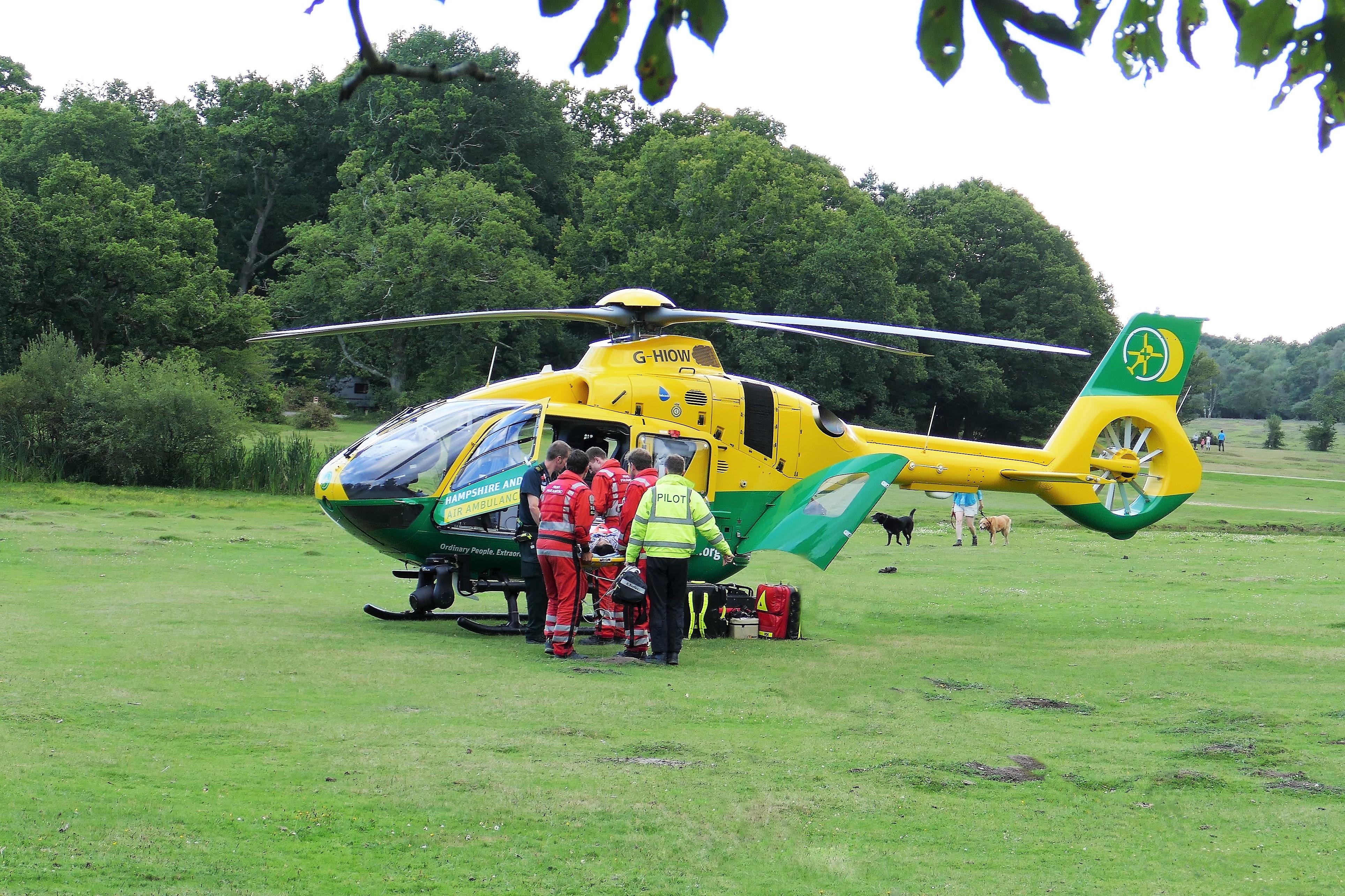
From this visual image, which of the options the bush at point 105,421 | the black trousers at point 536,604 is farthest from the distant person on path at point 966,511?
the bush at point 105,421

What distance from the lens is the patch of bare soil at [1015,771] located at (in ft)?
24.2

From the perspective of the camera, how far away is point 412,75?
9.53 ft

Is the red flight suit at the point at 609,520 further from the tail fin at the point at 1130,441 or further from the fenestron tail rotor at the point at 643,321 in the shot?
the tail fin at the point at 1130,441

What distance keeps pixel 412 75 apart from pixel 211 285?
38845 millimetres

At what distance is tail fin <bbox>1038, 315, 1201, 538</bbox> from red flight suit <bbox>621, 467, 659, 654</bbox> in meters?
6.07

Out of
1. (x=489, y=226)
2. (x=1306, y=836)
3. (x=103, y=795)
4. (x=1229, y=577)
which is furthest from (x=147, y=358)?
(x=1306, y=836)

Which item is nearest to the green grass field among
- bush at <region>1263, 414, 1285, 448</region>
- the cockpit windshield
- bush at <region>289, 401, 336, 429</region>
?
the cockpit windshield

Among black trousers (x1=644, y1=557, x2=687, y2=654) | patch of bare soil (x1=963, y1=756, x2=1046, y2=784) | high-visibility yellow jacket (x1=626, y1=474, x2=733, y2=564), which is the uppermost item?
high-visibility yellow jacket (x1=626, y1=474, x2=733, y2=564)

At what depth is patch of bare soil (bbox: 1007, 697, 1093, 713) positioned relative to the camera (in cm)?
976

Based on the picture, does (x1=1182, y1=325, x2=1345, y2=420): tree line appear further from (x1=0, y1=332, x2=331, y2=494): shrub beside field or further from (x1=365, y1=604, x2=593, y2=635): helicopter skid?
(x1=365, y1=604, x2=593, y2=635): helicopter skid

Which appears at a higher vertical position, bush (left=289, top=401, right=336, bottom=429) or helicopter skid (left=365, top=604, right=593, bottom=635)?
bush (left=289, top=401, right=336, bottom=429)

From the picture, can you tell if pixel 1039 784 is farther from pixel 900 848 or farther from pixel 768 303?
pixel 768 303

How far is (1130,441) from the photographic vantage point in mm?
16500

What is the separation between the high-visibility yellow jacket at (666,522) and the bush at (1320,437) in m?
79.3
